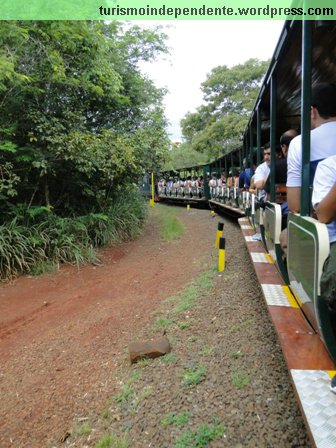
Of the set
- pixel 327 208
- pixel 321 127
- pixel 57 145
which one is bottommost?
pixel 327 208

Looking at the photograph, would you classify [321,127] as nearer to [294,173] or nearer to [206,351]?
[294,173]

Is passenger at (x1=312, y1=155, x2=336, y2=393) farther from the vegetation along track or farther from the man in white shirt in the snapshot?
the vegetation along track

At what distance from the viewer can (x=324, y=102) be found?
6.84 ft

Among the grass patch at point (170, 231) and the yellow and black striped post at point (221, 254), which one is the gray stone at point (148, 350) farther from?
the grass patch at point (170, 231)

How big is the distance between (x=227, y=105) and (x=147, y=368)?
2453 centimetres

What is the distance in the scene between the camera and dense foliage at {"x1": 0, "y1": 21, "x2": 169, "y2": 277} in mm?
6148

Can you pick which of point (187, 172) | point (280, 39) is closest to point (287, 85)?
point (280, 39)

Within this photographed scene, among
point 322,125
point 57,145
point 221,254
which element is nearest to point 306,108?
point 322,125

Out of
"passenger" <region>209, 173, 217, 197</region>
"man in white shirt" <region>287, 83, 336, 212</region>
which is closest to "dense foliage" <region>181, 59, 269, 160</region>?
"passenger" <region>209, 173, 217, 197</region>

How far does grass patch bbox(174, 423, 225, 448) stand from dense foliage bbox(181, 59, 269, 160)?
21.9 m

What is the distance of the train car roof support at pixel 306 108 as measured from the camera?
219 centimetres

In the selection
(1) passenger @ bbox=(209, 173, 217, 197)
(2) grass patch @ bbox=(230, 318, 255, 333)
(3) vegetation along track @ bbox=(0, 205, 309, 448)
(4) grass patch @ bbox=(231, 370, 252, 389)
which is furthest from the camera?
(1) passenger @ bbox=(209, 173, 217, 197)

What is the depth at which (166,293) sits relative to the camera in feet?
17.7

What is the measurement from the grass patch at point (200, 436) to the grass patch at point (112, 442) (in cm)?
35
